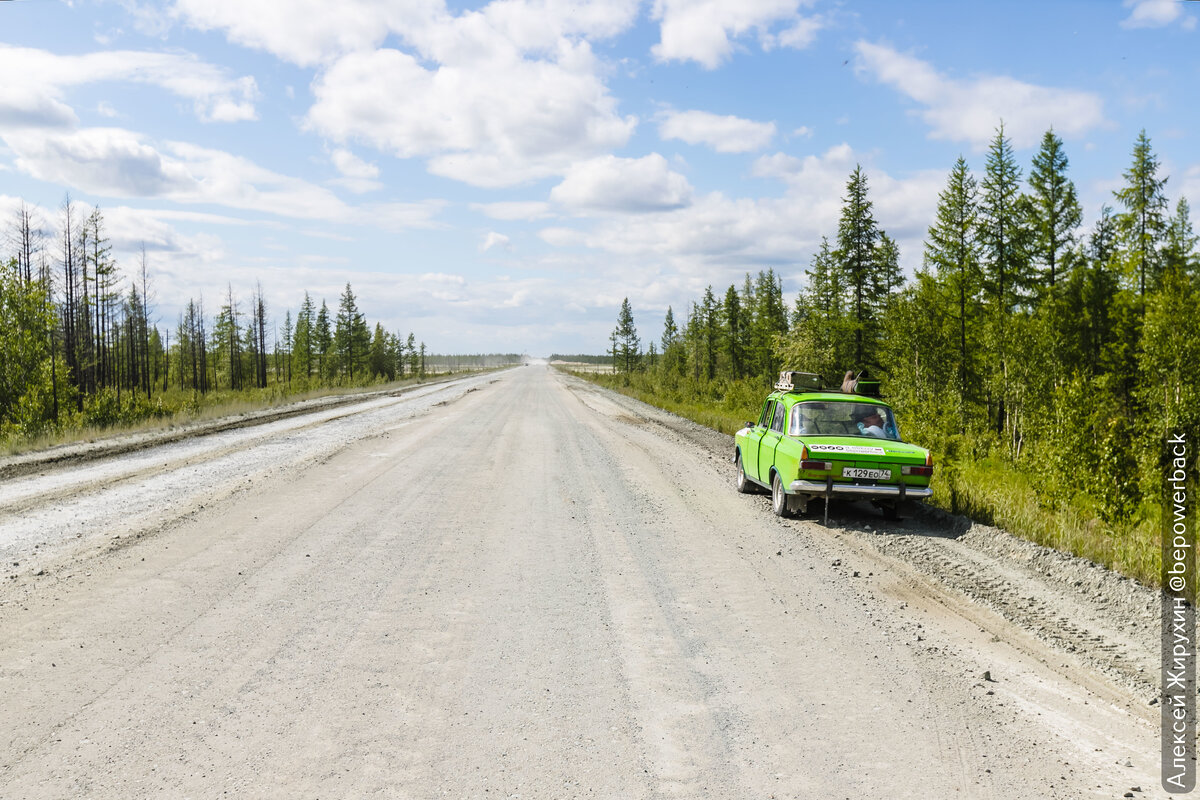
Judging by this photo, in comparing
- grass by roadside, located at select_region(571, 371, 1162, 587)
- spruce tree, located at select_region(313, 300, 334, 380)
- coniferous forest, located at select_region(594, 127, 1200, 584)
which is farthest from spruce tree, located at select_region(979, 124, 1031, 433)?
spruce tree, located at select_region(313, 300, 334, 380)

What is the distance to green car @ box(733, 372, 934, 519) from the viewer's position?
350 inches

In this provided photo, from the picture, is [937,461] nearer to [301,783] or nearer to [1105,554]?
[1105,554]

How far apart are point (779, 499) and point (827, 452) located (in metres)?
1.27

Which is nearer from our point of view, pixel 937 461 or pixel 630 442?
pixel 937 461

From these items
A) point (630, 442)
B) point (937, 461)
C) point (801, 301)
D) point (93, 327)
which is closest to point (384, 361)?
point (93, 327)

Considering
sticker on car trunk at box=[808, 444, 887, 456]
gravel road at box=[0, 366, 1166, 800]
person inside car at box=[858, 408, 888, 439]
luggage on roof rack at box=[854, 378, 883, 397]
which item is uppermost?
luggage on roof rack at box=[854, 378, 883, 397]

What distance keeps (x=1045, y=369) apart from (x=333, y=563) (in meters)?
28.8

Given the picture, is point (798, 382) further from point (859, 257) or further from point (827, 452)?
point (859, 257)

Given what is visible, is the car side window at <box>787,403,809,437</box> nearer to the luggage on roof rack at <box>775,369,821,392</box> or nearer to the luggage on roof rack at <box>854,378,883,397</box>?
the luggage on roof rack at <box>775,369,821,392</box>

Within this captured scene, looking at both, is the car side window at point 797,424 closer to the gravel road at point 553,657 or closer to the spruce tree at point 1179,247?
the gravel road at point 553,657

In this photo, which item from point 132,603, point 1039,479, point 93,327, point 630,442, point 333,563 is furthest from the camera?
point 93,327

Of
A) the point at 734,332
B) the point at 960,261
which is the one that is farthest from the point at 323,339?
the point at 960,261

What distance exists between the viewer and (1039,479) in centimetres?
1078

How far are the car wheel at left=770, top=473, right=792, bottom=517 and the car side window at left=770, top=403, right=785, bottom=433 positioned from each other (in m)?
0.82
